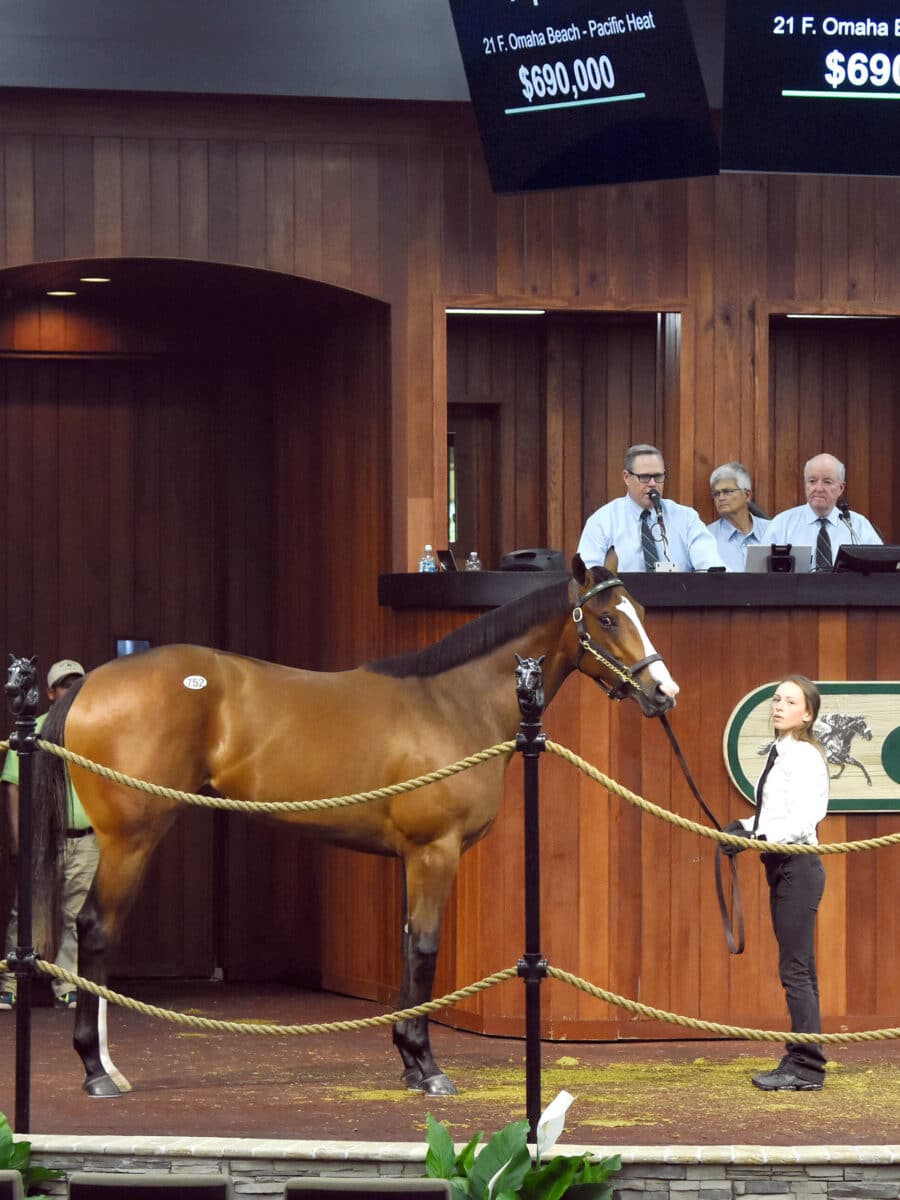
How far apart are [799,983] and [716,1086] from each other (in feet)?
1.54

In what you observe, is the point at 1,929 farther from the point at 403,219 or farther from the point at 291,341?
the point at 403,219

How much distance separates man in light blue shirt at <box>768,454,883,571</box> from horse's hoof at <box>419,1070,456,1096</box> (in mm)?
2837

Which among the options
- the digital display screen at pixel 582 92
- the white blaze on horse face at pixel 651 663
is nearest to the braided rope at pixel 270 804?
the white blaze on horse face at pixel 651 663

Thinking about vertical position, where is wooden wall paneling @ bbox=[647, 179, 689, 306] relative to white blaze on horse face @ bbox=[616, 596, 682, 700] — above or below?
above

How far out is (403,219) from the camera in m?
8.53

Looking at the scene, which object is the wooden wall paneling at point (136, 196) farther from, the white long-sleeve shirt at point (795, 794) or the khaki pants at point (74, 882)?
the white long-sleeve shirt at point (795, 794)

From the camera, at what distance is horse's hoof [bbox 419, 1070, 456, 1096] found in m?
6.52

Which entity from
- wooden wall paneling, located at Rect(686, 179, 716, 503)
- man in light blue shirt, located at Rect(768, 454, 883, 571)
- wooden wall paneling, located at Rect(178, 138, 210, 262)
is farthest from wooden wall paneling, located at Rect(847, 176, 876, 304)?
wooden wall paneling, located at Rect(178, 138, 210, 262)

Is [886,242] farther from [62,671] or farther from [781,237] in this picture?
[62,671]

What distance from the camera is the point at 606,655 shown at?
675cm

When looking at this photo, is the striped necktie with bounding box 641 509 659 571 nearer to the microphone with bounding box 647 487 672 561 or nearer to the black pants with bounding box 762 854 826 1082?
the microphone with bounding box 647 487 672 561

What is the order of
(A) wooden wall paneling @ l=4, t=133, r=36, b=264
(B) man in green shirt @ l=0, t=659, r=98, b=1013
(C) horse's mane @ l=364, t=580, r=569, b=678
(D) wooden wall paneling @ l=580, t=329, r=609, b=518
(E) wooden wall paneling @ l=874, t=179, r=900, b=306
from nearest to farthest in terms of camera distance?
(C) horse's mane @ l=364, t=580, r=569, b=678, (A) wooden wall paneling @ l=4, t=133, r=36, b=264, (B) man in green shirt @ l=0, t=659, r=98, b=1013, (E) wooden wall paneling @ l=874, t=179, r=900, b=306, (D) wooden wall paneling @ l=580, t=329, r=609, b=518

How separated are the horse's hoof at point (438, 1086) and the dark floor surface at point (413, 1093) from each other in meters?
0.05

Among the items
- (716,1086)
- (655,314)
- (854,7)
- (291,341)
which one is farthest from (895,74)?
(716,1086)
